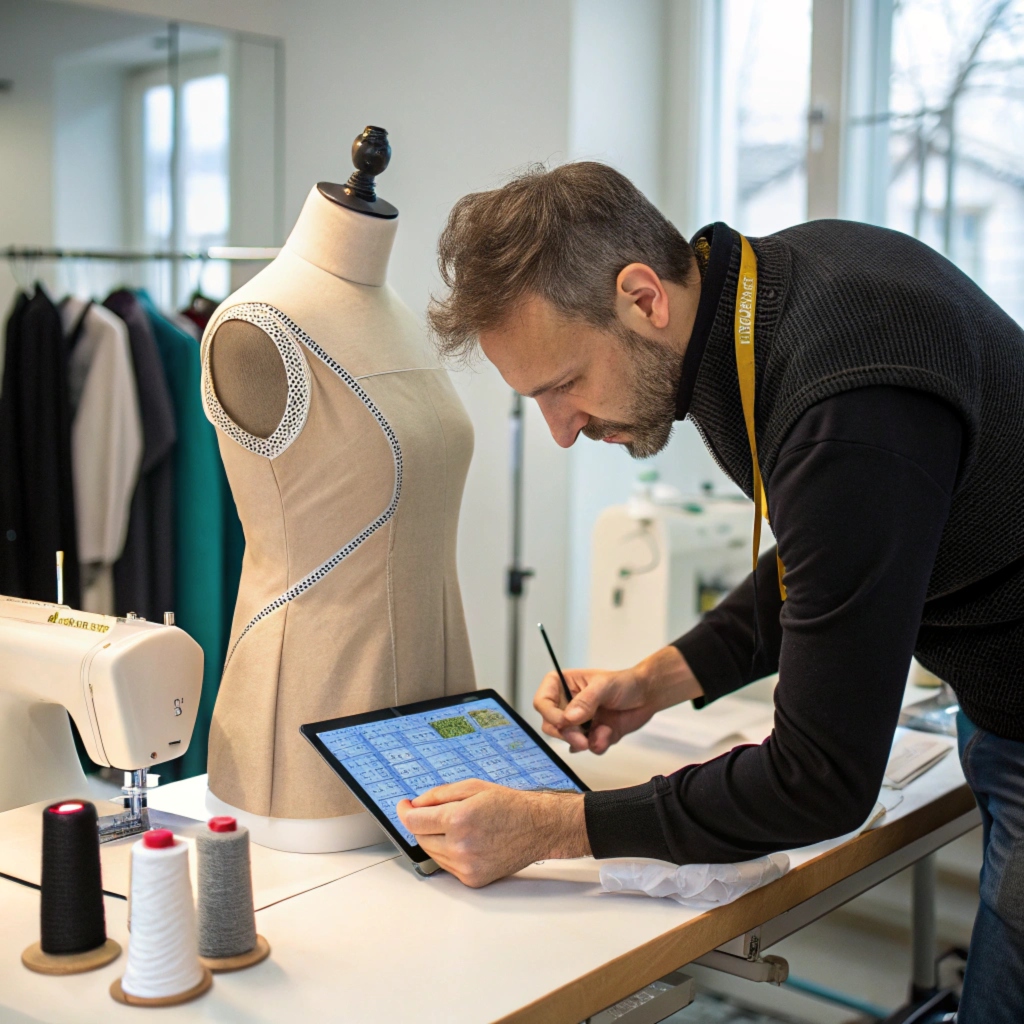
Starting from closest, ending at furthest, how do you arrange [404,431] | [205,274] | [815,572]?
[815,572]
[404,431]
[205,274]

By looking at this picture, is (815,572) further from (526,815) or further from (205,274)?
(205,274)

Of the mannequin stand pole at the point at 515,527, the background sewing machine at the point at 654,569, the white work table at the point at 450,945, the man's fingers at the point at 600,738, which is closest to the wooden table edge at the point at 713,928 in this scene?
the white work table at the point at 450,945

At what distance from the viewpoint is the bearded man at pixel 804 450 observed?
1.03 meters

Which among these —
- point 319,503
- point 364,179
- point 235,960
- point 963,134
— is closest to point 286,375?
point 319,503

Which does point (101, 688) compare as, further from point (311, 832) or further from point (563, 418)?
point (563, 418)

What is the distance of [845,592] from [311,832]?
686 mm

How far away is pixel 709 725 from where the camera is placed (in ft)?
6.26

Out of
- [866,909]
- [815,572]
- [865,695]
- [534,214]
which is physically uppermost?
[534,214]

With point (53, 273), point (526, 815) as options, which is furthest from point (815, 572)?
point (53, 273)

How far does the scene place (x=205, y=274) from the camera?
3.56 metres

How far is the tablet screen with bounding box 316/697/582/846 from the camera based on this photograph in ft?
4.27

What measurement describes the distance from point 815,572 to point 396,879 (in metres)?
0.58

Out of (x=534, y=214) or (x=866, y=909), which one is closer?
(x=534, y=214)

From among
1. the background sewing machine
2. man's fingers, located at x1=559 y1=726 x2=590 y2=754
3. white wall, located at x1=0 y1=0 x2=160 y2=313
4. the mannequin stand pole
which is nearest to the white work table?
man's fingers, located at x1=559 y1=726 x2=590 y2=754
